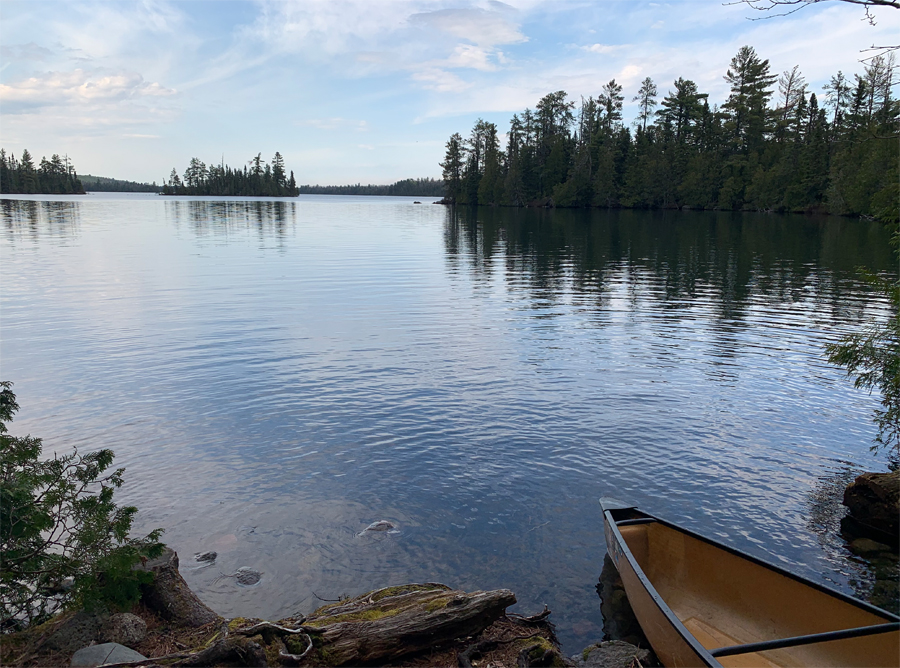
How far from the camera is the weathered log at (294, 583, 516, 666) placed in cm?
594

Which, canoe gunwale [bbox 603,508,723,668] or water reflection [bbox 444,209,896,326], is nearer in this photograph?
canoe gunwale [bbox 603,508,723,668]

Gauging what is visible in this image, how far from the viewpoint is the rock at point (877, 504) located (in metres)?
9.41

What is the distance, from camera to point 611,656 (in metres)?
6.70

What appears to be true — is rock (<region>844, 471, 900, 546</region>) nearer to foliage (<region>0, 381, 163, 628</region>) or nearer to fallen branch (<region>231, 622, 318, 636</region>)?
fallen branch (<region>231, 622, 318, 636</region>)

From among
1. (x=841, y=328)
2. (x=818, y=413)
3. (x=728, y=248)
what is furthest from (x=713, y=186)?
(x=818, y=413)

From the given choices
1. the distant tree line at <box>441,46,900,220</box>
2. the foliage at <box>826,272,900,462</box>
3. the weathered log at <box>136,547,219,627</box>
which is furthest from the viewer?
the distant tree line at <box>441,46,900,220</box>

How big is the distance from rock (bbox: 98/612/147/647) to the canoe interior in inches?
221

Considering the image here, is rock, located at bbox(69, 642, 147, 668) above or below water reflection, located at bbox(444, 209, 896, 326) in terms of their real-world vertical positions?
below

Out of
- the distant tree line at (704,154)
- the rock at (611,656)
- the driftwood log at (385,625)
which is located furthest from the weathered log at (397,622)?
the distant tree line at (704,154)

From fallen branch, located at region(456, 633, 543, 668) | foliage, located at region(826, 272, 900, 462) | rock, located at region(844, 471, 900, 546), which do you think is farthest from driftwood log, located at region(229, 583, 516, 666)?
foliage, located at region(826, 272, 900, 462)

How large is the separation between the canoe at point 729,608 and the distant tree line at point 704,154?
276 ft

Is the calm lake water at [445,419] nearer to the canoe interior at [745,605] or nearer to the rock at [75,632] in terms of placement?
the canoe interior at [745,605]

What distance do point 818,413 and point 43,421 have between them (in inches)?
679

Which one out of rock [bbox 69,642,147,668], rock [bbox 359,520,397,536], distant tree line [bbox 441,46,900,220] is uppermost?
distant tree line [bbox 441,46,900,220]
